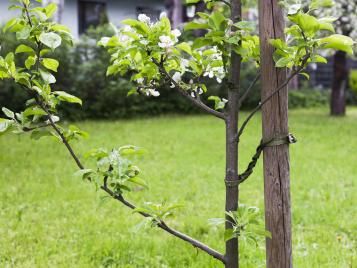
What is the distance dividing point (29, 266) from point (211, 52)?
2.04m

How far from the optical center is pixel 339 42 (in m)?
1.69

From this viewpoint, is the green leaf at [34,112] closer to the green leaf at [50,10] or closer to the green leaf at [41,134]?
the green leaf at [41,134]

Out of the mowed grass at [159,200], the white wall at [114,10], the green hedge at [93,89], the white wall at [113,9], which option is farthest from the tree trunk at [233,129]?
the white wall at [114,10]

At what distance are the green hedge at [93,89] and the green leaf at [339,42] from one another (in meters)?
9.65

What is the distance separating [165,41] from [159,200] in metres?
3.30

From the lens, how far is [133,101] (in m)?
12.4

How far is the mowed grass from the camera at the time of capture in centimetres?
349

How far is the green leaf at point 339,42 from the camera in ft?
5.51

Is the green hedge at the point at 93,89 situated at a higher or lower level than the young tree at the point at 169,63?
lower

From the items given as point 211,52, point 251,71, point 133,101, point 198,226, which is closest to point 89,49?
point 133,101

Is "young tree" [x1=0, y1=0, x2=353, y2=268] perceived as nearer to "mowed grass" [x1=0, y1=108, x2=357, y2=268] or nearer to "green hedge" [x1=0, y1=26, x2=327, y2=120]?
"mowed grass" [x1=0, y1=108, x2=357, y2=268]

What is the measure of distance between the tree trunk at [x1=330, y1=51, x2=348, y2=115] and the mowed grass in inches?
144

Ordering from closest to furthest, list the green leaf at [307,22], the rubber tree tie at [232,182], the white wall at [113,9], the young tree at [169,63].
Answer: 1. the green leaf at [307,22]
2. the young tree at [169,63]
3. the rubber tree tie at [232,182]
4. the white wall at [113,9]

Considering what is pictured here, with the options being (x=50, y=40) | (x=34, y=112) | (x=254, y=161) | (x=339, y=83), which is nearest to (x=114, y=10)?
(x=339, y=83)
